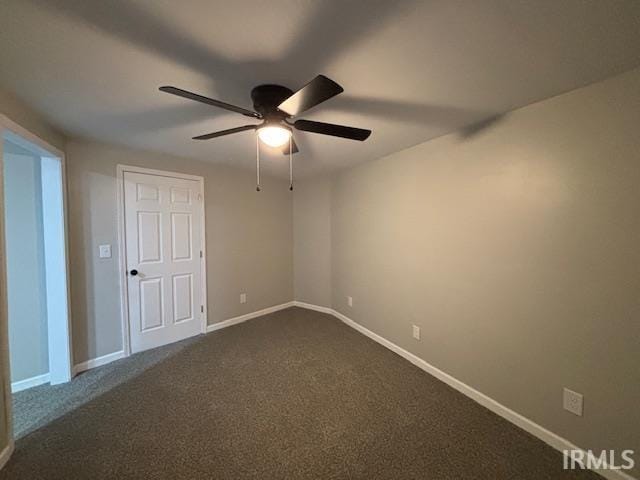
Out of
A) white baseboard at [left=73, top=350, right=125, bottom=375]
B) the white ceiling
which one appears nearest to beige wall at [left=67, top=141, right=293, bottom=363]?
white baseboard at [left=73, top=350, right=125, bottom=375]

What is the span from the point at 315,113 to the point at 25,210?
264 cm

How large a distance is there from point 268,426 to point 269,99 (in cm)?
211

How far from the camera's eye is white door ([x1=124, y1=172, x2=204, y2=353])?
2.65m

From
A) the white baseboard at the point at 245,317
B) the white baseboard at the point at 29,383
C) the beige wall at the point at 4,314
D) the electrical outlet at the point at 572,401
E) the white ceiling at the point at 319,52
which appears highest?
the white ceiling at the point at 319,52

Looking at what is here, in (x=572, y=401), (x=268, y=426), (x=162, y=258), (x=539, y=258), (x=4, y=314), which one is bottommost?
(x=268, y=426)

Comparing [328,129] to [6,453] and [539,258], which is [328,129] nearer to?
[539,258]

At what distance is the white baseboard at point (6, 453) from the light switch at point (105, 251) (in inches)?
58.9

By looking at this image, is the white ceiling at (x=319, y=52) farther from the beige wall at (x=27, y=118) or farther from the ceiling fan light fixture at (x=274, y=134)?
the ceiling fan light fixture at (x=274, y=134)

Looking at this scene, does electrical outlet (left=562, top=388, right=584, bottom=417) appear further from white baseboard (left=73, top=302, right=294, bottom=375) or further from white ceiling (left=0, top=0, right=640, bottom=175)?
white baseboard (left=73, top=302, right=294, bottom=375)

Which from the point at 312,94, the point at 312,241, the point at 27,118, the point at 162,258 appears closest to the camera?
the point at 312,94

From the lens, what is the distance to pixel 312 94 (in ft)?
3.66

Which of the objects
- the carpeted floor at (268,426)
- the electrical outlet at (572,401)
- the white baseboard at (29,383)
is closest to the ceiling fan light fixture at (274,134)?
the carpeted floor at (268,426)

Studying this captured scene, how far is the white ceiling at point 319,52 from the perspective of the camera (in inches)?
36.7

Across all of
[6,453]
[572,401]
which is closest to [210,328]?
[6,453]
